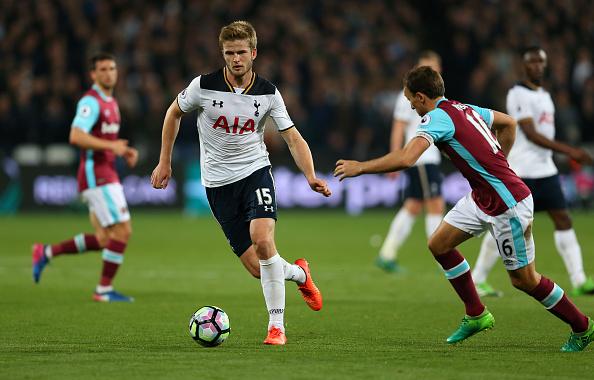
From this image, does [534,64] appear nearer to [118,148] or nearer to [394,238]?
[394,238]

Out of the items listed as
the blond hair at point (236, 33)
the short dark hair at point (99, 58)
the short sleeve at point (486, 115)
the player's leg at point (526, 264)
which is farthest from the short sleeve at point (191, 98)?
the short dark hair at point (99, 58)

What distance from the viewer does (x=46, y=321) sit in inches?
359

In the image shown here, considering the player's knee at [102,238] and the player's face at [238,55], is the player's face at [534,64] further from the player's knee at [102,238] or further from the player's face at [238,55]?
the player's knee at [102,238]

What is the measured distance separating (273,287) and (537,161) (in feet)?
13.9

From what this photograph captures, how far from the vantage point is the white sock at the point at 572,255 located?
11.0m

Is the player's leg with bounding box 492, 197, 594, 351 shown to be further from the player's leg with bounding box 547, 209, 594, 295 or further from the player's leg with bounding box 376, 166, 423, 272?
the player's leg with bounding box 376, 166, 423, 272

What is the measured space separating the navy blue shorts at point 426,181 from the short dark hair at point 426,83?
5.90m

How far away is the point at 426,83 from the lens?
24.2ft

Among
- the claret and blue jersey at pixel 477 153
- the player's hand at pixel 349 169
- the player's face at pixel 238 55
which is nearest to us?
the player's hand at pixel 349 169

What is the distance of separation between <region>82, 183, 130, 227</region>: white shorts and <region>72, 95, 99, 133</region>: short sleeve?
0.64 m

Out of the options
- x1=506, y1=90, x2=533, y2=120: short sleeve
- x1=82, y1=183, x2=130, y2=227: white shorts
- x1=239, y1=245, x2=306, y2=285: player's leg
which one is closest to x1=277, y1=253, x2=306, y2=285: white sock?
x1=239, y1=245, x2=306, y2=285: player's leg

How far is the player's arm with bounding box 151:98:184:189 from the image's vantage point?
795 centimetres

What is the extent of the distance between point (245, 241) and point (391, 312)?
2.03m

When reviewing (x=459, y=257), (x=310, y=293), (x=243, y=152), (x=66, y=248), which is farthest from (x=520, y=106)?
(x=66, y=248)
